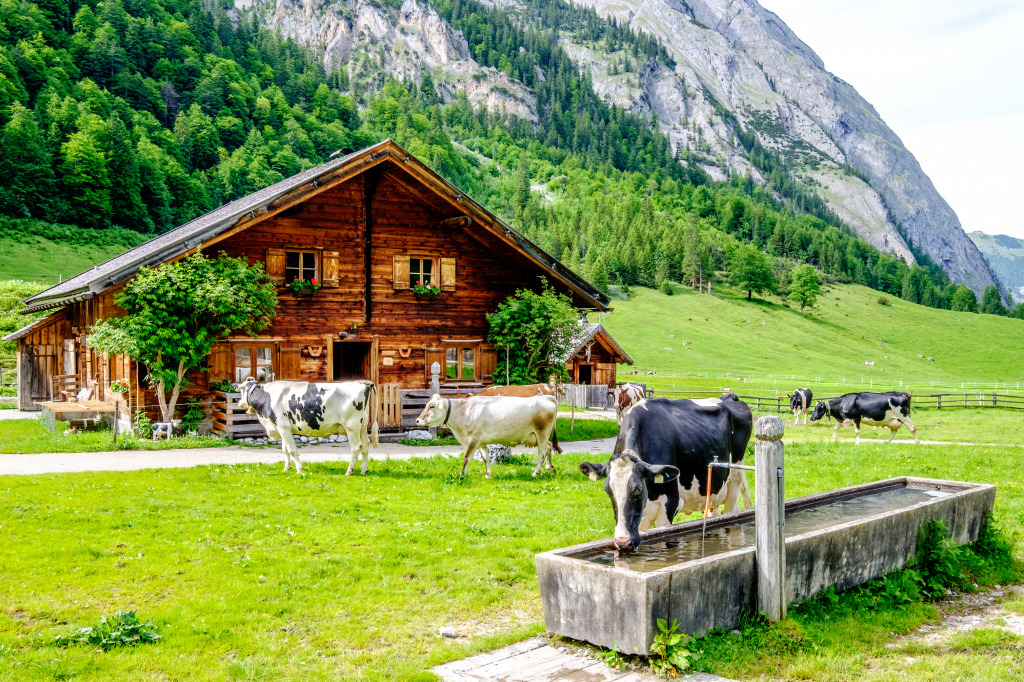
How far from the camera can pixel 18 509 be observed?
13.0 metres

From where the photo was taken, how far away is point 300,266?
83.5 feet

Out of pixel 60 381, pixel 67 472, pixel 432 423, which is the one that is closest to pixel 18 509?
pixel 67 472

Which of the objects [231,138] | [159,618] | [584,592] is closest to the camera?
[584,592]

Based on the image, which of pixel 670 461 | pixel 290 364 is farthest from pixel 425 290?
pixel 670 461

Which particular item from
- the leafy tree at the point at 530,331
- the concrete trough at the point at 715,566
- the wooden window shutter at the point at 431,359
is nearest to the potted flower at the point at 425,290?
the wooden window shutter at the point at 431,359

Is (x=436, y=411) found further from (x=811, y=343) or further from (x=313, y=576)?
(x=811, y=343)

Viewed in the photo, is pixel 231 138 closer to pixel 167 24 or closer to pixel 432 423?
pixel 167 24

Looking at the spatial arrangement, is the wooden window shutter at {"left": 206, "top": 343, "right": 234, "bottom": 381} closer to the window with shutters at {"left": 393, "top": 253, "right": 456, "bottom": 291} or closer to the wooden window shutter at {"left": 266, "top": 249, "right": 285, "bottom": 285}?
the wooden window shutter at {"left": 266, "top": 249, "right": 285, "bottom": 285}

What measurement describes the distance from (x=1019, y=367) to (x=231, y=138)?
490ft

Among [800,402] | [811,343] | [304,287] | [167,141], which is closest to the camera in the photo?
[304,287]

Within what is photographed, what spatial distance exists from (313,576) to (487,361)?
1895 cm

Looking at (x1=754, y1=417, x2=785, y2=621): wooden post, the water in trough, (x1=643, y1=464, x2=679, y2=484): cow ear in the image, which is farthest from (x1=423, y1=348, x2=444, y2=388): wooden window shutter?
(x1=754, y1=417, x2=785, y2=621): wooden post

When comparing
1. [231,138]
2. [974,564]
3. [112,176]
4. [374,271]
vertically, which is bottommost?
[974,564]

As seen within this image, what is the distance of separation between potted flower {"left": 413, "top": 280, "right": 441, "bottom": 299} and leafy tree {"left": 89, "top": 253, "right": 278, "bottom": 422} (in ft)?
18.1
